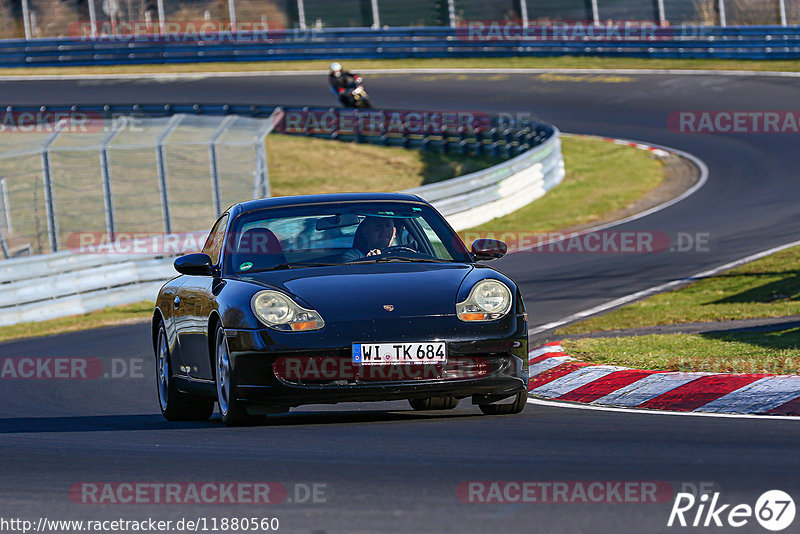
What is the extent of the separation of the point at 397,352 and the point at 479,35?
3780 centimetres

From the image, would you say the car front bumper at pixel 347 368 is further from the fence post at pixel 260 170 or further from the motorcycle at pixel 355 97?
the motorcycle at pixel 355 97

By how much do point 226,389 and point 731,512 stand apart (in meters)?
3.45

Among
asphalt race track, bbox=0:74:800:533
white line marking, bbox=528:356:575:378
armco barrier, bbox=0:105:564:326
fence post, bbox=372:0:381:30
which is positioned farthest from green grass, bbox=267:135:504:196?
white line marking, bbox=528:356:575:378

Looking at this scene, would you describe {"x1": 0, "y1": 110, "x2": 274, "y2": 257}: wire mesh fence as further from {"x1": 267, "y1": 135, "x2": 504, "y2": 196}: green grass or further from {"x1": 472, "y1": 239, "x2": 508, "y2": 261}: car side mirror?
{"x1": 472, "y1": 239, "x2": 508, "y2": 261}: car side mirror

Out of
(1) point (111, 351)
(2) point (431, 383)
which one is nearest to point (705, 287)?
(1) point (111, 351)

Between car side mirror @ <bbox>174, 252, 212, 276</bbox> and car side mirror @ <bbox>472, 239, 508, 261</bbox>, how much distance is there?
5.30ft

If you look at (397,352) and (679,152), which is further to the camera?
(679,152)

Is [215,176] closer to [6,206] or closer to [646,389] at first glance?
[6,206]

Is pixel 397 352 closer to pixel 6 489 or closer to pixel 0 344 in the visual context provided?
pixel 6 489

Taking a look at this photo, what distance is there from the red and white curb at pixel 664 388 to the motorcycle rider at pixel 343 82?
27.0m

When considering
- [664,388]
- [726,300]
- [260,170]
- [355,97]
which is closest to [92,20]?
[355,97]

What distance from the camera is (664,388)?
7891mm

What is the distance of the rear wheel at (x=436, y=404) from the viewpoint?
322 inches

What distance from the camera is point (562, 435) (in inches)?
247
